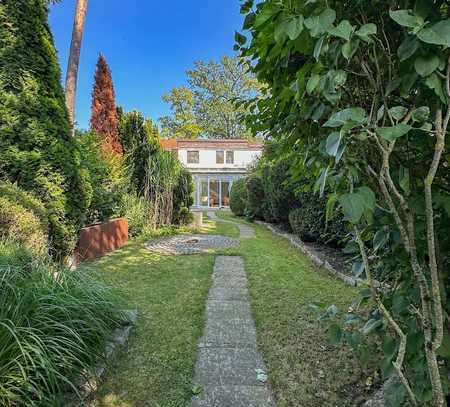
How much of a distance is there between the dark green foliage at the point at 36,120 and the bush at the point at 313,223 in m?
4.13

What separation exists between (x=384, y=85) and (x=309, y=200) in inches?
205

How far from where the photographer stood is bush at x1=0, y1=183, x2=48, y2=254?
3.23m

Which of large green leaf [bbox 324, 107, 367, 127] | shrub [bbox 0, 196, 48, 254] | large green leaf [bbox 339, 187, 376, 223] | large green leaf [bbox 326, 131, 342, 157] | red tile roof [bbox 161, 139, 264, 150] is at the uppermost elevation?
red tile roof [bbox 161, 139, 264, 150]

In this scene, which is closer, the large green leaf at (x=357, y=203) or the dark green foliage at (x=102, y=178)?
the large green leaf at (x=357, y=203)

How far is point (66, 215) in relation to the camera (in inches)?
174

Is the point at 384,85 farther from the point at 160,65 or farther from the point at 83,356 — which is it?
the point at 160,65

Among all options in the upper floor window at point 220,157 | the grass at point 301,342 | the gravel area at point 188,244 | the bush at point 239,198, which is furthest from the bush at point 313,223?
the upper floor window at point 220,157

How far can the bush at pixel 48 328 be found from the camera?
1.50 m

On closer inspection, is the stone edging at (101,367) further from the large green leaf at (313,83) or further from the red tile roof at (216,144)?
the red tile roof at (216,144)

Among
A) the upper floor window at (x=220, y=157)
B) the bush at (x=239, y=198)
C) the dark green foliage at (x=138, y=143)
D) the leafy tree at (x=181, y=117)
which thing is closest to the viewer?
the dark green foliage at (x=138, y=143)

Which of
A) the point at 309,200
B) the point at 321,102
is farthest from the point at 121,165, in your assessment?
the point at 321,102

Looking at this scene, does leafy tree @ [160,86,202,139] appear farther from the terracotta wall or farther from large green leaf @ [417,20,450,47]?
large green leaf @ [417,20,450,47]

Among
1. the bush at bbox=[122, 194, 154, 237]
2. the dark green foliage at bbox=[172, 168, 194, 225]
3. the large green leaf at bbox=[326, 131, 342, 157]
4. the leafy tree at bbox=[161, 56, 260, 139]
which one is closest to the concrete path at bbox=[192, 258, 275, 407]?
the large green leaf at bbox=[326, 131, 342, 157]

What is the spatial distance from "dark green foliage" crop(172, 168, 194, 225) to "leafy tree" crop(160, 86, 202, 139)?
1908cm
